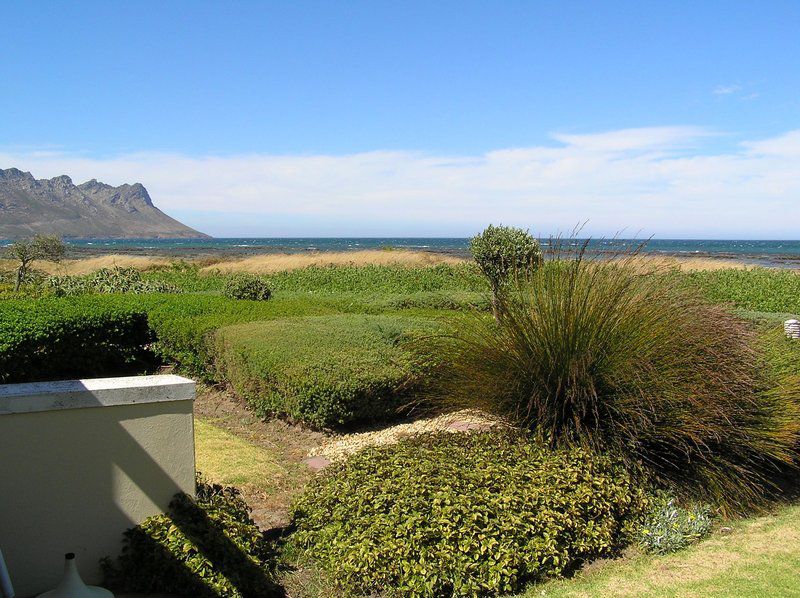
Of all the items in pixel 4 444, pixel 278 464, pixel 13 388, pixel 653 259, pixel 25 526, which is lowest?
pixel 278 464

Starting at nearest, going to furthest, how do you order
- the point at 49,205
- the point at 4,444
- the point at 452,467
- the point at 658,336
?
the point at 4,444 → the point at 452,467 → the point at 658,336 → the point at 49,205

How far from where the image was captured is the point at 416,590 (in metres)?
3.47

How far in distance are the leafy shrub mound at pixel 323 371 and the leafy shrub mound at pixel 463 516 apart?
160 centimetres

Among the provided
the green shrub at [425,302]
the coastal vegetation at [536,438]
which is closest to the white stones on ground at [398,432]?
the coastal vegetation at [536,438]

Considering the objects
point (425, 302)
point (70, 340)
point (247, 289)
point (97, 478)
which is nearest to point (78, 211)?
point (247, 289)

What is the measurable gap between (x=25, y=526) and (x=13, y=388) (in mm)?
699

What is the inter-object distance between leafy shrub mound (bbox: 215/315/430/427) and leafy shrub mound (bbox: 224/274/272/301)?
4149 mm

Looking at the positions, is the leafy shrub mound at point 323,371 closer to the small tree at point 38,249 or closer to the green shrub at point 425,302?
the green shrub at point 425,302

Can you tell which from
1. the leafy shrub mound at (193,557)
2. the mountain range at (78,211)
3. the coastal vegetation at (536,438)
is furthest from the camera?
the mountain range at (78,211)

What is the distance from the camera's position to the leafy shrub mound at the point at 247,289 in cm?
1184

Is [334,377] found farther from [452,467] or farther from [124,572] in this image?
[124,572]

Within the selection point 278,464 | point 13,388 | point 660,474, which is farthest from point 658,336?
point 13,388

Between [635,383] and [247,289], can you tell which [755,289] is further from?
[635,383]

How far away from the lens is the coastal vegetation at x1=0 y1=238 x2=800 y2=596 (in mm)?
3707
